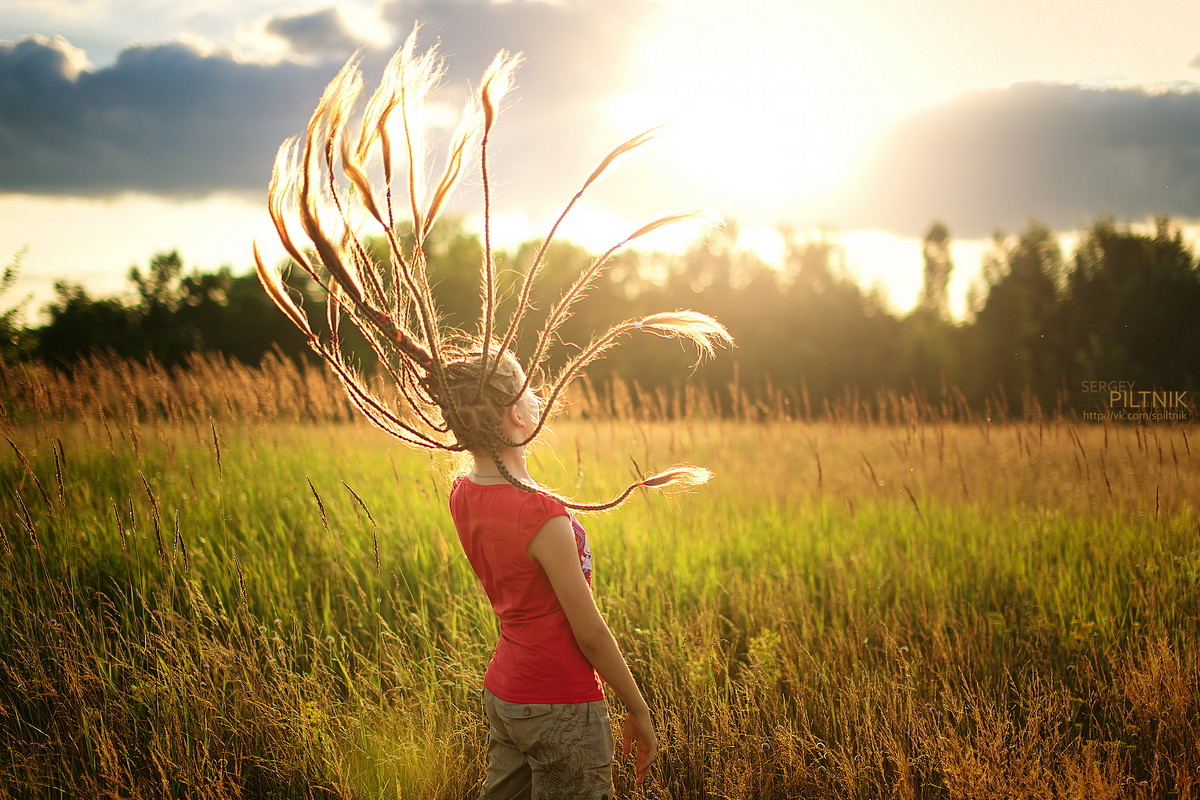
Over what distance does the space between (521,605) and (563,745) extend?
383 mm

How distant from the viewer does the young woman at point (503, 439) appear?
163cm

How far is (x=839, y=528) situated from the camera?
519 centimetres

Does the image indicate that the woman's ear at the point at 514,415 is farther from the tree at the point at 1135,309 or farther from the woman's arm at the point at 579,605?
the tree at the point at 1135,309

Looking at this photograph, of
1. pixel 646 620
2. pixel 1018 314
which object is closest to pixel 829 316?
pixel 1018 314

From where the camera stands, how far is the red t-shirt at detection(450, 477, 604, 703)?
1745 millimetres

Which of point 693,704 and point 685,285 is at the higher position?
point 685,285

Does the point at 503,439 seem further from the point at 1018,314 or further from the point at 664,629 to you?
the point at 1018,314

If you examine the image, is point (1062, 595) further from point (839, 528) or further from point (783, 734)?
point (783, 734)

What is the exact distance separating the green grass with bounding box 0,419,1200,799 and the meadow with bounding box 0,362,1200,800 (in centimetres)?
2

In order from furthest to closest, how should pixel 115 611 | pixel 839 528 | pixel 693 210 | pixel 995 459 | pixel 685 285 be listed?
1. pixel 685 285
2. pixel 995 459
3. pixel 839 528
4. pixel 115 611
5. pixel 693 210

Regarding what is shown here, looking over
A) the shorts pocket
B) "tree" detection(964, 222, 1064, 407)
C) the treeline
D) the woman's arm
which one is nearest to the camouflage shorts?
the shorts pocket

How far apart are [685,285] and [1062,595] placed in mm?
43993

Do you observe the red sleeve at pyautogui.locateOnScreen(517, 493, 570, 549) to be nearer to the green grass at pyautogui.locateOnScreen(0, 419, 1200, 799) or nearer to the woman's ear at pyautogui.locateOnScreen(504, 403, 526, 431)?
the woman's ear at pyautogui.locateOnScreen(504, 403, 526, 431)

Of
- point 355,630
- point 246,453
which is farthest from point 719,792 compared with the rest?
point 246,453
